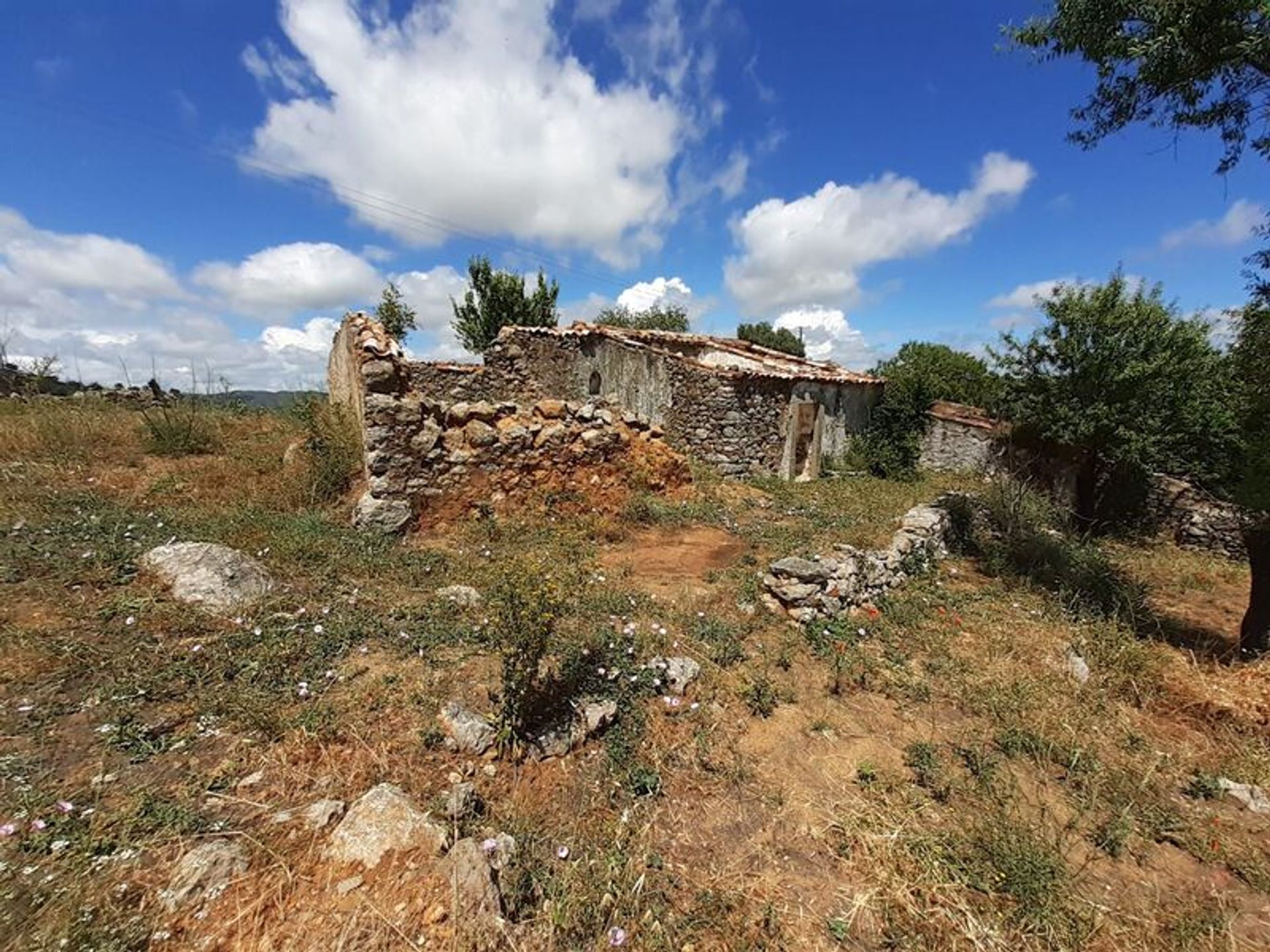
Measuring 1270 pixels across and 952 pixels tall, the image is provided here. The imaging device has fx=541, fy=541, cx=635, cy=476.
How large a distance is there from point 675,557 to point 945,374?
1958 cm

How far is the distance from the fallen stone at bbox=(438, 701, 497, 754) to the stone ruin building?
389 centimetres

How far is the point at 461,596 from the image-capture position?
4973mm

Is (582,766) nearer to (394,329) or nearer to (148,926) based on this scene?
(148,926)

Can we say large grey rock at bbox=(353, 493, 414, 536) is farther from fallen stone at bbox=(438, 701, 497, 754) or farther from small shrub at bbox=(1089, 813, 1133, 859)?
A: small shrub at bbox=(1089, 813, 1133, 859)

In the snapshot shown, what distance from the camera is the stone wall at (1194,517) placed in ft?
37.4

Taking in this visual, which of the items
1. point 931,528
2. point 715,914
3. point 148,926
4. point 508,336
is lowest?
point 715,914

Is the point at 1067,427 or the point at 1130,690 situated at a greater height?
the point at 1067,427

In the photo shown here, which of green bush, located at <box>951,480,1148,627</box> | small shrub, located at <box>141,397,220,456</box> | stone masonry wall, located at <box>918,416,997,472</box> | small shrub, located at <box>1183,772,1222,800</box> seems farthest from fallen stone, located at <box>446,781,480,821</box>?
stone masonry wall, located at <box>918,416,997,472</box>

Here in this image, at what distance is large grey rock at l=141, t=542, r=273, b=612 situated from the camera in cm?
437

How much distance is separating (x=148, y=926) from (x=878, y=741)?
4003 mm

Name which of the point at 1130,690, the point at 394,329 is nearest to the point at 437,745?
the point at 1130,690

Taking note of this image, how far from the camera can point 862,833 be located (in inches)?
117

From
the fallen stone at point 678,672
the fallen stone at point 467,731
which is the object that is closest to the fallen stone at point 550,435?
the fallen stone at point 678,672

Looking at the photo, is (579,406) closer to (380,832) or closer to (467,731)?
(467,731)
